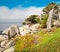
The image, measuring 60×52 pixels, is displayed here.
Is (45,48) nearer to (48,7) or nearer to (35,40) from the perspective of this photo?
(35,40)

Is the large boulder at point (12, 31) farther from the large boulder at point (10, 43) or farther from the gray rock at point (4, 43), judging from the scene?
the large boulder at point (10, 43)

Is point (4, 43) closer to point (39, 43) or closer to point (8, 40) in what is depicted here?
point (8, 40)

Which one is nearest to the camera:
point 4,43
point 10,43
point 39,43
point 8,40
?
point 39,43

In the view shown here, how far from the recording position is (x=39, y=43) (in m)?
34.2

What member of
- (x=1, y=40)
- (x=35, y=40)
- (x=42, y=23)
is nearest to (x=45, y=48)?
(x=35, y=40)

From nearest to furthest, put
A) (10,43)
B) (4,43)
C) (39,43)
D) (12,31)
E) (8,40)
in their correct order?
(39,43) < (10,43) < (4,43) < (8,40) < (12,31)

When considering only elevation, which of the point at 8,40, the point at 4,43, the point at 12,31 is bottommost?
the point at 4,43

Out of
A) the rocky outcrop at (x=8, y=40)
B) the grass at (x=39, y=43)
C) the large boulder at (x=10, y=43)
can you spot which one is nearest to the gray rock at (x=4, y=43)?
the rocky outcrop at (x=8, y=40)

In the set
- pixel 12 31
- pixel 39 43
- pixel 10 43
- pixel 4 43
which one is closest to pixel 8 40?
pixel 4 43

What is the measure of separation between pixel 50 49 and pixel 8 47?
24.8 feet

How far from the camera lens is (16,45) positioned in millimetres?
36000

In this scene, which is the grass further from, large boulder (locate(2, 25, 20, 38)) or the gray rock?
large boulder (locate(2, 25, 20, 38))

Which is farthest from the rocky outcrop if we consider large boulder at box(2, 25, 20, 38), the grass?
the grass

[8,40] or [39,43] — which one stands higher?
[8,40]
